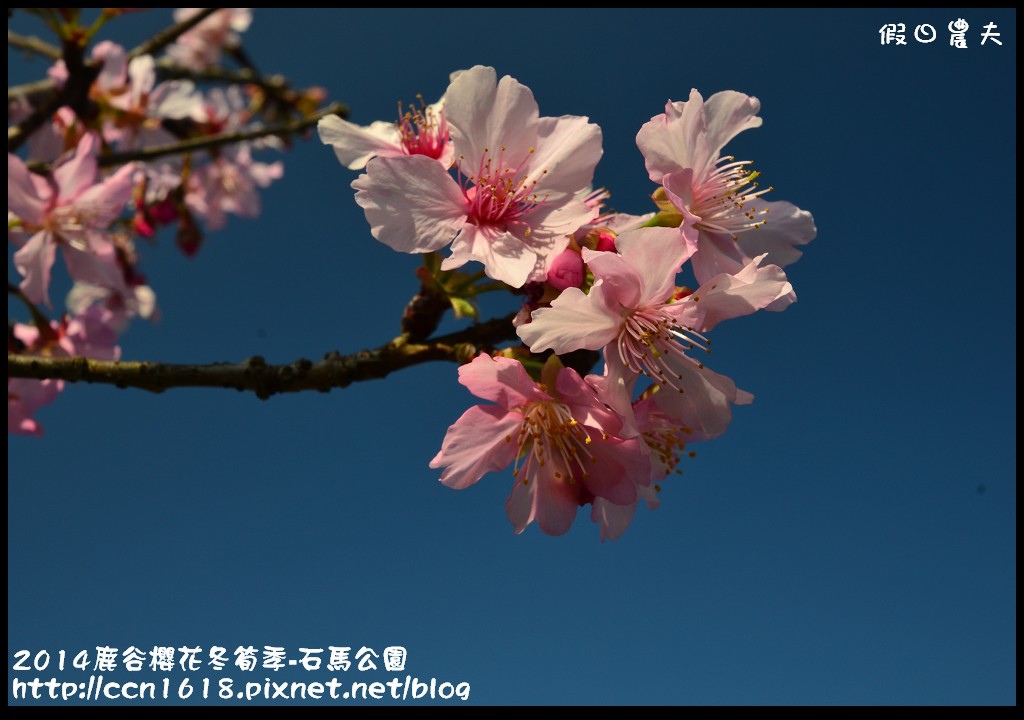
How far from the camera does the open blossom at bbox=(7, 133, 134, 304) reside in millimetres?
2207

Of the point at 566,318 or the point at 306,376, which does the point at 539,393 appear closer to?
the point at 566,318

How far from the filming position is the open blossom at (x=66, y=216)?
2207 millimetres

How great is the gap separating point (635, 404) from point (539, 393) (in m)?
0.19

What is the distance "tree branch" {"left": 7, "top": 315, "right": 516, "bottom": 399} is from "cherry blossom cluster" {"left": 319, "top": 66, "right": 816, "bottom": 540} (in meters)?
0.08

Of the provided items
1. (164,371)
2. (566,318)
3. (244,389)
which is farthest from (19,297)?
(566,318)

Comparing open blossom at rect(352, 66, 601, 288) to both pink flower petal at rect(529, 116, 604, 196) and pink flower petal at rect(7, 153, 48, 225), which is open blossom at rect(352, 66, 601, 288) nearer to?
pink flower petal at rect(529, 116, 604, 196)

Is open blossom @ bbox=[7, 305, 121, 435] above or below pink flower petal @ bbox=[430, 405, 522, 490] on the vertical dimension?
above

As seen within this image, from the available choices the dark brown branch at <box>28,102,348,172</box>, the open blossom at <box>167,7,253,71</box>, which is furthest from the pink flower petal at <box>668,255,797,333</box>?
the open blossom at <box>167,7,253,71</box>

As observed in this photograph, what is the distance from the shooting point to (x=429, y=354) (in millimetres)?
1549

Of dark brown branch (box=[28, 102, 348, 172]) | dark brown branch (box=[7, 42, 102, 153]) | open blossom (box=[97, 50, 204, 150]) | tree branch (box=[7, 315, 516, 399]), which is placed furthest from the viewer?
open blossom (box=[97, 50, 204, 150])

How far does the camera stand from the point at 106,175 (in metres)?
2.89

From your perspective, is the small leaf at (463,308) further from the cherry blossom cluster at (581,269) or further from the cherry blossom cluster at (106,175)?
the cherry blossom cluster at (106,175)

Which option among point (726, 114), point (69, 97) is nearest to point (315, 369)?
point (726, 114)

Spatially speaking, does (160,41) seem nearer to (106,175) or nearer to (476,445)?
(106,175)
